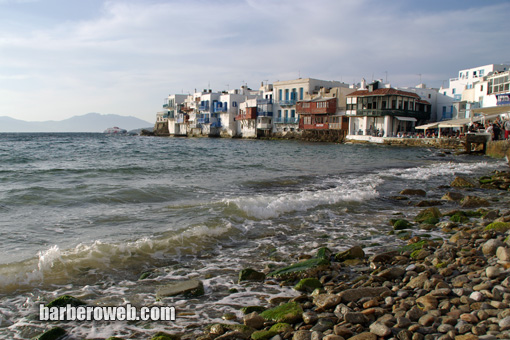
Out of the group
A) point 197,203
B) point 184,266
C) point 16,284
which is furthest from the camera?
point 197,203

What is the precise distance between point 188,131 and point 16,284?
8995 centimetres

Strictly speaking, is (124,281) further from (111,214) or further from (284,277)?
(111,214)

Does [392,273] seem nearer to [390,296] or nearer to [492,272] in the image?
[390,296]

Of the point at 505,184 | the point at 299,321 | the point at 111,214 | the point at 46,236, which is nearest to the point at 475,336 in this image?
the point at 299,321

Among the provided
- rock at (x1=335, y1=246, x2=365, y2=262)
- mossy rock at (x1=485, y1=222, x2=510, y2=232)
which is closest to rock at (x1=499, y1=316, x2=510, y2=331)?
rock at (x1=335, y1=246, x2=365, y2=262)

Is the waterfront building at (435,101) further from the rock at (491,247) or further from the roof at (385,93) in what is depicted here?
the rock at (491,247)

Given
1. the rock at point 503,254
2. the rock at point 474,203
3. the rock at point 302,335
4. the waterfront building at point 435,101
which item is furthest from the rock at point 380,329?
the waterfront building at point 435,101

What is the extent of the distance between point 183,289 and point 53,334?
1.65 metres

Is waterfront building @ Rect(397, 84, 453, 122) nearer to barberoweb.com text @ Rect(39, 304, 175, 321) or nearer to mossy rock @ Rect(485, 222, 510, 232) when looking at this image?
mossy rock @ Rect(485, 222, 510, 232)

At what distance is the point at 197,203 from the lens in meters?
11.3

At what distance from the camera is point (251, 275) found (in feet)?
18.2

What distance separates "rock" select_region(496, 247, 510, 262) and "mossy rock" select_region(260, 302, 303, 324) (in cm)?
279

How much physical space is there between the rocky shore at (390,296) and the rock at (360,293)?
0.01 m

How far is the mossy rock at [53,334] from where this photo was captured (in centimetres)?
392
